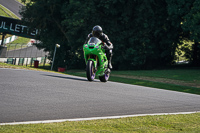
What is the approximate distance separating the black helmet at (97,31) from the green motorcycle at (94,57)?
372 mm

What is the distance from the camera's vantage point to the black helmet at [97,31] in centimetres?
1371

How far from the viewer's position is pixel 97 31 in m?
13.7

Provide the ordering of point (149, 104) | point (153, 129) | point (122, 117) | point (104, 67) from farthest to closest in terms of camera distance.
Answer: point (104, 67) < point (149, 104) < point (122, 117) < point (153, 129)

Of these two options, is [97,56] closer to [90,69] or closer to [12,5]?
[90,69]

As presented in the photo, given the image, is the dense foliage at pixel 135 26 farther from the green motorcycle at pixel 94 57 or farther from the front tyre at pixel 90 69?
the front tyre at pixel 90 69

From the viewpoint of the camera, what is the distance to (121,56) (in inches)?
1405

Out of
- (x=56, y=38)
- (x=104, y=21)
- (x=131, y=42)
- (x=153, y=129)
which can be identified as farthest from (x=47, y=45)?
(x=153, y=129)

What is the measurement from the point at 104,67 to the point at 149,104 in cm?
526

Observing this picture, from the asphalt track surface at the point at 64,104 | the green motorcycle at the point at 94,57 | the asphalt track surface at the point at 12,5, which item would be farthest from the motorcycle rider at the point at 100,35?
the asphalt track surface at the point at 12,5

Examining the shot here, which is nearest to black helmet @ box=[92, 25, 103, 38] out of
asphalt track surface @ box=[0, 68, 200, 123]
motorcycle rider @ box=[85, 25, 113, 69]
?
motorcycle rider @ box=[85, 25, 113, 69]

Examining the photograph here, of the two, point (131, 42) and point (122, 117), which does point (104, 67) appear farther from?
point (131, 42)

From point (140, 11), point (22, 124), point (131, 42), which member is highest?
point (140, 11)

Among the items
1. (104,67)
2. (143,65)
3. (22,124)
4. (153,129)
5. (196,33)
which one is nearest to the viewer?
(22,124)

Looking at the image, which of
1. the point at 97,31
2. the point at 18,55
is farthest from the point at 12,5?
the point at 97,31
